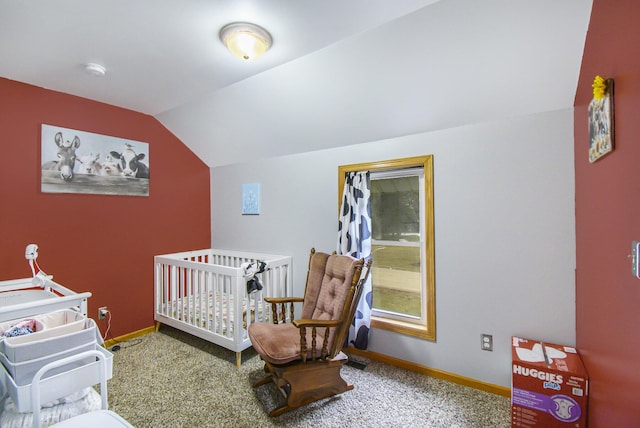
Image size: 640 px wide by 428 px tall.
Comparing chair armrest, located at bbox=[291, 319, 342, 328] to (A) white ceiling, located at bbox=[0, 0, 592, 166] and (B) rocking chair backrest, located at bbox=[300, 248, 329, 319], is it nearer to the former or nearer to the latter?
(B) rocking chair backrest, located at bbox=[300, 248, 329, 319]

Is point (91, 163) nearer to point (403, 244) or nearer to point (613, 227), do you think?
point (403, 244)

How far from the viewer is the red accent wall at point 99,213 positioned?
2.49 meters

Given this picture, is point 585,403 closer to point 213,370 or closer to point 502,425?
point 502,425

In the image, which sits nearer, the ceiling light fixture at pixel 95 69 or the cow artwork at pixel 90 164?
the ceiling light fixture at pixel 95 69

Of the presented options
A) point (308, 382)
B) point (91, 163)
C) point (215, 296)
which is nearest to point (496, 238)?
point (308, 382)

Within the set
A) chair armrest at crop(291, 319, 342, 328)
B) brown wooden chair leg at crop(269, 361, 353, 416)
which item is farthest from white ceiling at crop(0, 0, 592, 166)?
brown wooden chair leg at crop(269, 361, 353, 416)

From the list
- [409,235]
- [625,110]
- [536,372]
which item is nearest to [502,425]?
[536,372]

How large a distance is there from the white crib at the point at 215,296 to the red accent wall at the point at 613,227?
2324 mm

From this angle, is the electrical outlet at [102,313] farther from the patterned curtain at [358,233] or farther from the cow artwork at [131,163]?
the patterned curtain at [358,233]

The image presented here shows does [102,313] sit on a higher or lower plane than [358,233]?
lower

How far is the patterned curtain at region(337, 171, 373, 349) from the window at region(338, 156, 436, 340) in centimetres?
13

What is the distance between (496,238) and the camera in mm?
2160

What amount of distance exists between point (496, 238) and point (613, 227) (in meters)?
1.05

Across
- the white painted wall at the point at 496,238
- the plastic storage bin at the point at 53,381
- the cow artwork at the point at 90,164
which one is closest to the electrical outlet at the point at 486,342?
the white painted wall at the point at 496,238
